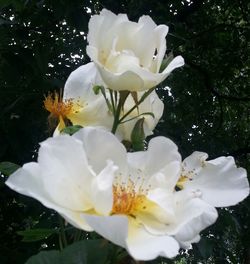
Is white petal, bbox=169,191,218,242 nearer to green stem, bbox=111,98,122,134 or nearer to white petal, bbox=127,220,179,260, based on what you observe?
white petal, bbox=127,220,179,260

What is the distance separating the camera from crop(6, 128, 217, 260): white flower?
0.47 m

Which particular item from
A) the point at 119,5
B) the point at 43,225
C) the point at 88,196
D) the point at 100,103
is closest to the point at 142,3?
the point at 119,5

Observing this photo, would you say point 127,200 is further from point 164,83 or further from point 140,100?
Answer: point 164,83

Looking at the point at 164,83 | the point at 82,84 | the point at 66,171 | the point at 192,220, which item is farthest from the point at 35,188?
the point at 164,83

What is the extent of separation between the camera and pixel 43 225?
4.87 feet

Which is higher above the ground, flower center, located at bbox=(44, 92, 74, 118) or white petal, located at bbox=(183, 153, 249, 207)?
flower center, located at bbox=(44, 92, 74, 118)

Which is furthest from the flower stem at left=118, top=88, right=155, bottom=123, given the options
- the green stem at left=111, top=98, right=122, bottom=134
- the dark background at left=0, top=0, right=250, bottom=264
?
the dark background at left=0, top=0, right=250, bottom=264

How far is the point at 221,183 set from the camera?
0.57 meters

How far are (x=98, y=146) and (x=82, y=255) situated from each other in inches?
4.4

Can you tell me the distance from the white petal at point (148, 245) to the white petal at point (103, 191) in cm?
3

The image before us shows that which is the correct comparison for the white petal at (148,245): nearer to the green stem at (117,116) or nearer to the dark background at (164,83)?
the green stem at (117,116)

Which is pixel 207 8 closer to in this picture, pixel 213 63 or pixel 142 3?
pixel 213 63

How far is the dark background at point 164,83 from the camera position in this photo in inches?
65.9

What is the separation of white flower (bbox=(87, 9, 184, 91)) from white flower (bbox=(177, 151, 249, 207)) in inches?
4.5
